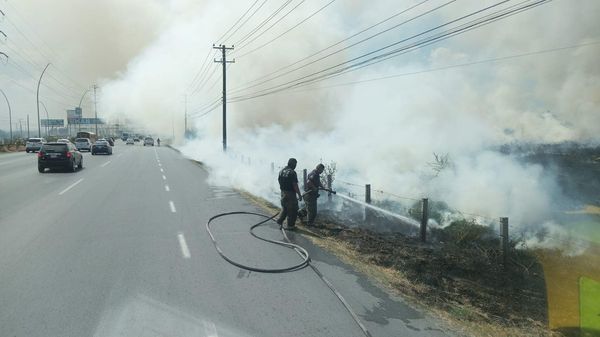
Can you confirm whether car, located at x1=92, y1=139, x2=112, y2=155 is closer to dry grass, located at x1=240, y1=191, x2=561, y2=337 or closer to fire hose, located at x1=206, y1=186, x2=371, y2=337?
fire hose, located at x1=206, y1=186, x2=371, y2=337

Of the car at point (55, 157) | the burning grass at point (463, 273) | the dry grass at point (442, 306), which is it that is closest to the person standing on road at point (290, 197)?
the burning grass at point (463, 273)

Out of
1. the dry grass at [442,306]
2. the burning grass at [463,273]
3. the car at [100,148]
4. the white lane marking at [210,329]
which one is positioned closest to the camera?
the white lane marking at [210,329]

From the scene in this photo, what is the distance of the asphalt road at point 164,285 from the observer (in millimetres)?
4367

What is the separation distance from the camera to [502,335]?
15.1ft

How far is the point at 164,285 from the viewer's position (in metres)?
5.54

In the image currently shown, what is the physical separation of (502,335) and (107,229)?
293 inches

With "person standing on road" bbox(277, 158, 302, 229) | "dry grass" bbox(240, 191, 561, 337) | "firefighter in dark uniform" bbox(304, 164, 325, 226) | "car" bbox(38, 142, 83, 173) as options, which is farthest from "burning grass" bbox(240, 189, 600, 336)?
"car" bbox(38, 142, 83, 173)

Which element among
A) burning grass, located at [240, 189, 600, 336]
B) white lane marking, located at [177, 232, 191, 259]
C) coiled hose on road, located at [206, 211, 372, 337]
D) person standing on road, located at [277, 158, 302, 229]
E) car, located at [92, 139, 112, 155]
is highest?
car, located at [92, 139, 112, 155]

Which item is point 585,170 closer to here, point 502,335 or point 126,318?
point 502,335

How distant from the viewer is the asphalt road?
4.37 m

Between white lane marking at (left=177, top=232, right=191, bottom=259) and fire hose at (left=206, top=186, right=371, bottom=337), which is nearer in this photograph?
fire hose at (left=206, top=186, right=371, bottom=337)

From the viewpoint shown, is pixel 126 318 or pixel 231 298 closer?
pixel 126 318

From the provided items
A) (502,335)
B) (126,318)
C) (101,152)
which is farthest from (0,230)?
(101,152)

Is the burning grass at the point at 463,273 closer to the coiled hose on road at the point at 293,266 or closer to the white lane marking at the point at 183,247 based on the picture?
the coiled hose on road at the point at 293,266
